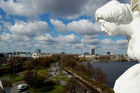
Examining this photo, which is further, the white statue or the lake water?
the lake water

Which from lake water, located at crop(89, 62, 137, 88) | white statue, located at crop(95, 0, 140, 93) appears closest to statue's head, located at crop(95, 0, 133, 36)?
white statue, located at crop(95, 0, 140, 93)

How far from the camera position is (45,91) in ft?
61.0

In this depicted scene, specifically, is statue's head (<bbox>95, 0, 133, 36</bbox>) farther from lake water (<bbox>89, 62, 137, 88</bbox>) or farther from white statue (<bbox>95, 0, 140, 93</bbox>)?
lake water (<bbox>89, 62, 137, 88</bbox>)

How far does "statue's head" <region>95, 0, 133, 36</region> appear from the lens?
1.23 metres

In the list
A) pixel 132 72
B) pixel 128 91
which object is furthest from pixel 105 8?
pixel 128 91

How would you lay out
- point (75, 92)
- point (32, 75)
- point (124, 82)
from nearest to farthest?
point (124, 82) → point (75, 92) → point (32, 75)

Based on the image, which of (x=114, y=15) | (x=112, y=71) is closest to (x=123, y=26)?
(x=114, y=15)

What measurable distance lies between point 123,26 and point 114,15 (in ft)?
0.48

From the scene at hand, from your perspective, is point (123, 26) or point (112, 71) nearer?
point (123, 26)

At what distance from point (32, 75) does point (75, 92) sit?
8693 mm

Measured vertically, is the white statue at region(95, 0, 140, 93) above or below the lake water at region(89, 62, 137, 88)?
above

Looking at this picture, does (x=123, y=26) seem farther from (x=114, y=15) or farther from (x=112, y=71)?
(x=112, y=71)

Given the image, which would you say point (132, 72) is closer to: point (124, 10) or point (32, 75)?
point (124, 10)

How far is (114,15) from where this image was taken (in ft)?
4.04
